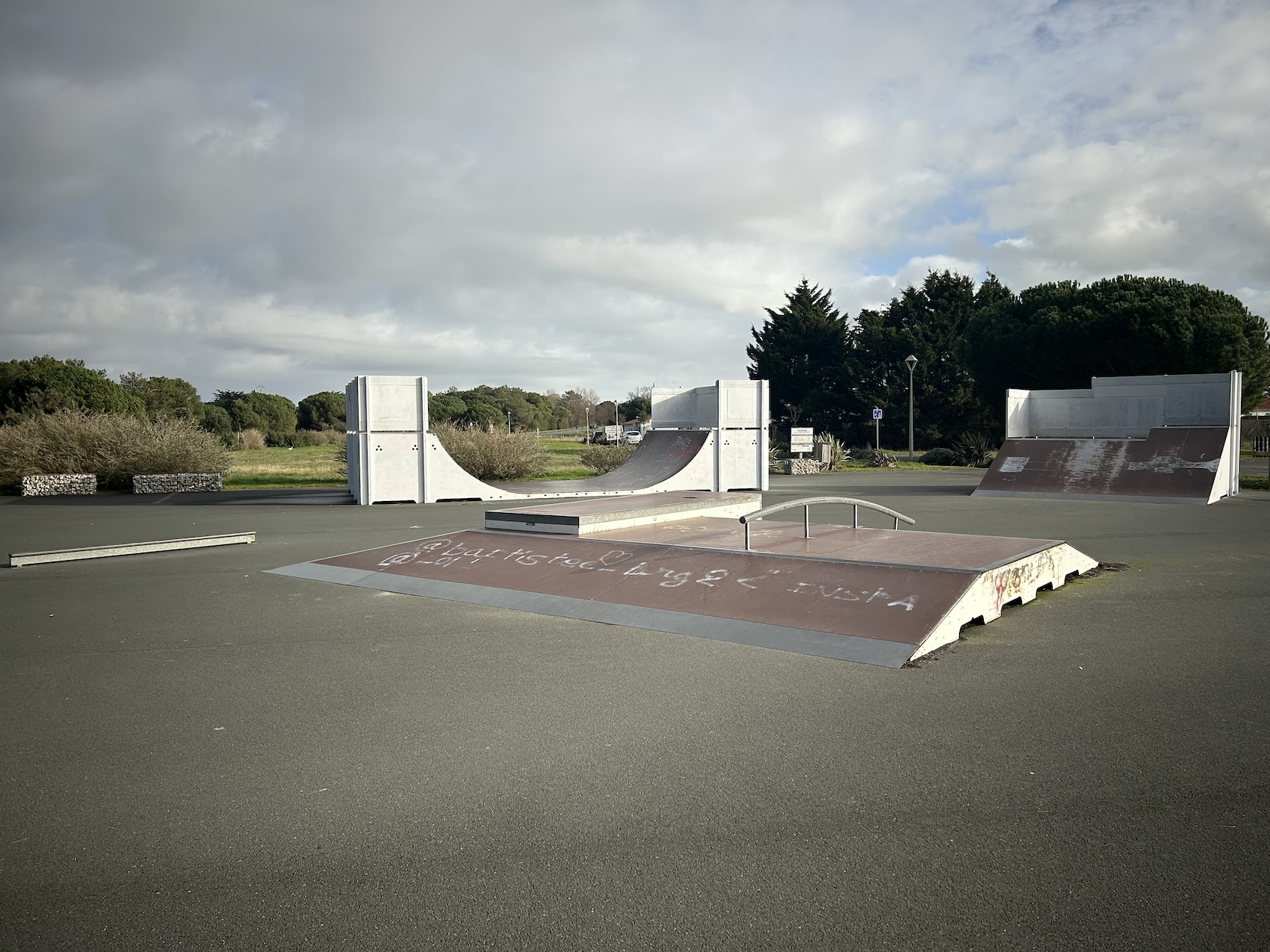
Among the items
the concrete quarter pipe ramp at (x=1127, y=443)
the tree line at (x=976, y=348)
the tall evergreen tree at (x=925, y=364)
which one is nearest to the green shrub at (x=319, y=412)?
the tree line at (x=976, y=348)

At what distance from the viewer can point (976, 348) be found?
37.0m

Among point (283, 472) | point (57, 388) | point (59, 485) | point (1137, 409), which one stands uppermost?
point (57, 388)

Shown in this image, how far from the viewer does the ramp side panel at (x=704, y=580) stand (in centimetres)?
575

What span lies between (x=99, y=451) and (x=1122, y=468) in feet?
74.6

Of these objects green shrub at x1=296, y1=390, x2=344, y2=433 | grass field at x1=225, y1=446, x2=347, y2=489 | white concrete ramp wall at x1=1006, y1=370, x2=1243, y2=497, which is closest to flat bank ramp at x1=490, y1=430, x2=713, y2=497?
grass field at x1=225, y1=446, x2=347, y2=489

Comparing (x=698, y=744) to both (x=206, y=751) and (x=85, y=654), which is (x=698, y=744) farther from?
(x=85, y=654)

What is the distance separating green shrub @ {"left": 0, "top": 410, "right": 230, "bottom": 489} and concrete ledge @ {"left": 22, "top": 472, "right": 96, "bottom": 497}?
64cm

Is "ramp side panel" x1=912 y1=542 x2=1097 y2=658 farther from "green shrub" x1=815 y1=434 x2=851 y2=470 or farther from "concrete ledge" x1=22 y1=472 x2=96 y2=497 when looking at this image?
"green shrub" x1=815 y1=434 x2=851 y2=470

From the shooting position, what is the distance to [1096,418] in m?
20.1

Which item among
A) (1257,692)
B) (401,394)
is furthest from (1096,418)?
(1257,692)

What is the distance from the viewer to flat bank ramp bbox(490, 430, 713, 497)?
60.4 feet

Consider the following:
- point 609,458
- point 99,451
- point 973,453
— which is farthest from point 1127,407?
point 99,451

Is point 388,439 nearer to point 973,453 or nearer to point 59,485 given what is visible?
point 59,485

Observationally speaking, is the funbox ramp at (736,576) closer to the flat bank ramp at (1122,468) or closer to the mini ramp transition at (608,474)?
the mini ramp transition at (608,474)
